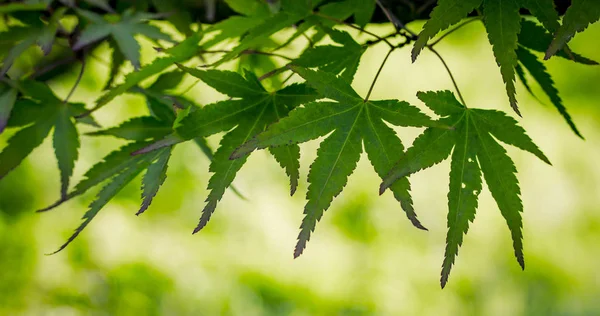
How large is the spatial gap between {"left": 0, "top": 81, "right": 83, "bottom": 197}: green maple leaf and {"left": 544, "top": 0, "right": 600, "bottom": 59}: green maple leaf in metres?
0.53

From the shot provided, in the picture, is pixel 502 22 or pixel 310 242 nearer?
pixel 502 22

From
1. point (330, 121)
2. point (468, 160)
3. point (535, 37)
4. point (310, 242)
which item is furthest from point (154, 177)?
point (310, 242)

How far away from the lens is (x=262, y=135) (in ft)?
1.43

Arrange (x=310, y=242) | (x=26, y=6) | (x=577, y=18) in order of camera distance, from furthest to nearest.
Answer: (x=310, y=242), (x=26, y=6), (x=577, y=18)

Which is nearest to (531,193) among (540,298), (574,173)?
(574,173)

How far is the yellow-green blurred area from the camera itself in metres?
1.73

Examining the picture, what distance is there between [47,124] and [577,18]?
1.89 feet

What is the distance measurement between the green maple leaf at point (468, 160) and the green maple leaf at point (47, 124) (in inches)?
16.1

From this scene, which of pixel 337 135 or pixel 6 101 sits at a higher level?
pixel 337 135

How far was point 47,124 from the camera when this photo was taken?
0.67 metres

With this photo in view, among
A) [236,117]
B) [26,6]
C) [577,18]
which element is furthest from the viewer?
[26,6]

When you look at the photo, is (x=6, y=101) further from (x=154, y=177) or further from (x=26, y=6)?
(x=154, y=177)

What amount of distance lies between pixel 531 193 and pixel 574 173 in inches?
6.4

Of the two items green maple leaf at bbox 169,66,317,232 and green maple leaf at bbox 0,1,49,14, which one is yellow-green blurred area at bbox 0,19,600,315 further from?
green maple leaf at bbox 169,66,317,232
